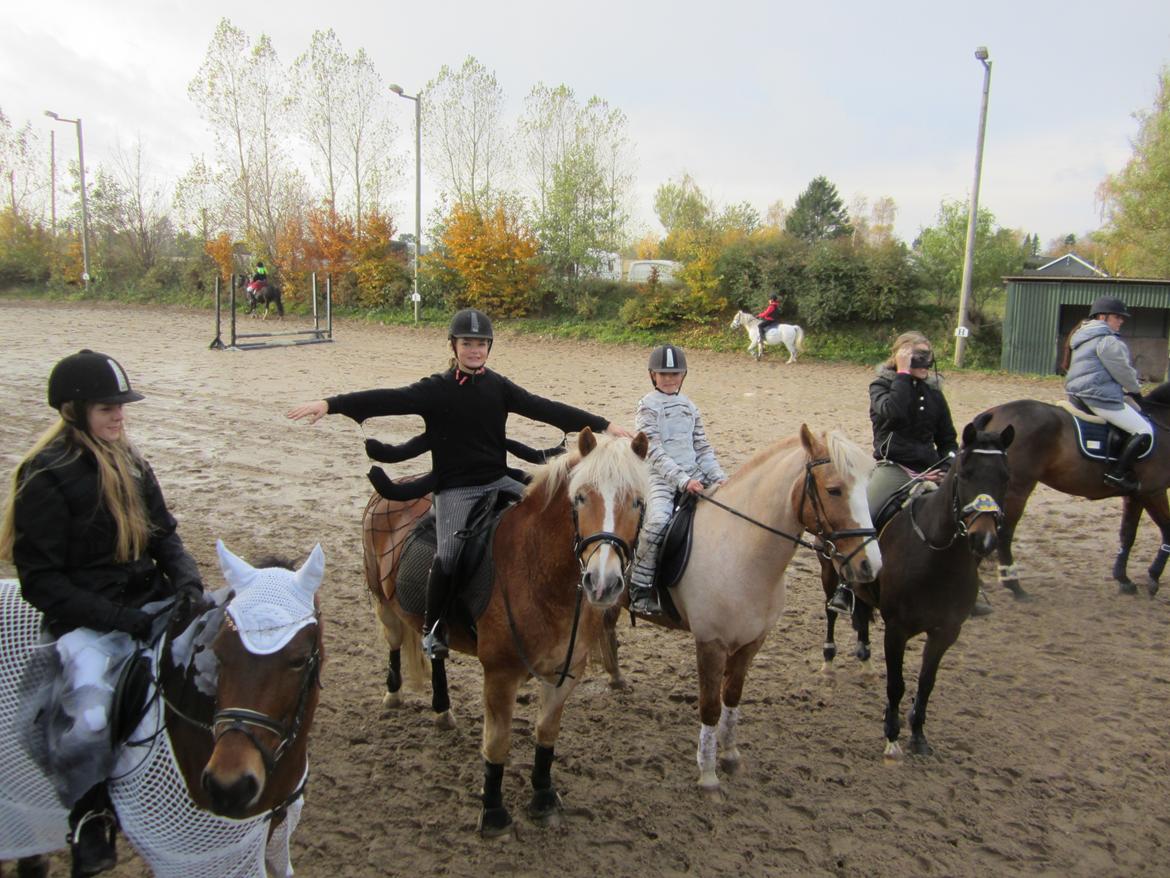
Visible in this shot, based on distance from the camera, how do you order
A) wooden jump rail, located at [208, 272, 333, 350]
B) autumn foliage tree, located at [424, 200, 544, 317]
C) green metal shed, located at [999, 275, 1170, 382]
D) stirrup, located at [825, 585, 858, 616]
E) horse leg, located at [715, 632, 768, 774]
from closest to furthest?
horse leg, located at [715, 632, 768, 774] < stirrup, located at [825, 585, 858, 616] < green metal shed, located at [999, 275, 1170, 382] < wooden jump rail, located at [208, 272, 333, 350] < autumn foliage tree, located at [424, 200, 544, 317]

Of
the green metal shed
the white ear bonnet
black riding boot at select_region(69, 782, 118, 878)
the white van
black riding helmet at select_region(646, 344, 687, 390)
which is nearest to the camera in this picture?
the white ear bonnet

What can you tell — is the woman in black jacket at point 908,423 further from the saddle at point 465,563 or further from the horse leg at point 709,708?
the saddle at point 465,563

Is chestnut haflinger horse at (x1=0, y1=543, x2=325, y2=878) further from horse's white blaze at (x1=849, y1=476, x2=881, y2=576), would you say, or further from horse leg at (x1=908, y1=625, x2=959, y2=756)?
horse leg at (x1=908, y1=625, x2=959, y2=756)

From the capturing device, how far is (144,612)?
2719 mm

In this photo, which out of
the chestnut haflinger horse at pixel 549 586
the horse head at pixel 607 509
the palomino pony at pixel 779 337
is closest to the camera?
the horse head at pixel 607 509

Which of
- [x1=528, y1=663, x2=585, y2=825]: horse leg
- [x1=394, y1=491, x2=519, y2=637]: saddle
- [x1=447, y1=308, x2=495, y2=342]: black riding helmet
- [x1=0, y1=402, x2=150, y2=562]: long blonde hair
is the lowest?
[x1=528, y1=663, x2=585, y2=825]: horse leg

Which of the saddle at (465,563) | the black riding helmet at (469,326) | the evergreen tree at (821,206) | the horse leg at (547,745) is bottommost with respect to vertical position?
the horse leg at (547,745)

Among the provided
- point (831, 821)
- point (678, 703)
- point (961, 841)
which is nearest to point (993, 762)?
point (961, 841)

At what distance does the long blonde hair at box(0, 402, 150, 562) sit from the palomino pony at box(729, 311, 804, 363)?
18.5m

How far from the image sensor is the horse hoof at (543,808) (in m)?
3.79

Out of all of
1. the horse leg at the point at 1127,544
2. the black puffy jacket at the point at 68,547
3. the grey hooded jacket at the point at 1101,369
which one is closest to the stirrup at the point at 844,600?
the horse leg at the point at 1127,544

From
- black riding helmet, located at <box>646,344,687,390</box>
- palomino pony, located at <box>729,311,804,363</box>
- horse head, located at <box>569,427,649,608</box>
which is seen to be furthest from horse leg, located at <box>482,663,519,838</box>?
palomino pony, located at <box>729,311,804,363</box>

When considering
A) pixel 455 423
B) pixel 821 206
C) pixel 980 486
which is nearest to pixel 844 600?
pixel 980 486

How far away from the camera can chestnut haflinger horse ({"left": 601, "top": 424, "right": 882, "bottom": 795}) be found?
378 cm
